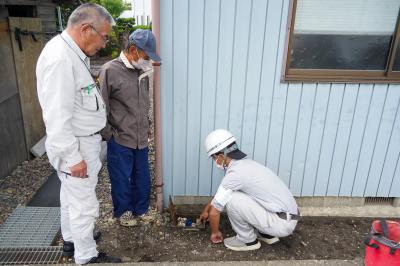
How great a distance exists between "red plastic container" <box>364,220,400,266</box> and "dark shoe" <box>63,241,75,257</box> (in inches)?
102

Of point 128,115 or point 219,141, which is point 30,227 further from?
point 219,141

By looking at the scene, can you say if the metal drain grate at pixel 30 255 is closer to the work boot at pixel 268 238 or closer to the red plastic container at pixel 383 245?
the work boot at pixel 268 238

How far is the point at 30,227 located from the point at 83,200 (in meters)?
1.33

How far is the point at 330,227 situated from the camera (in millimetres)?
3893

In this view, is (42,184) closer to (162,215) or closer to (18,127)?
(18,127)

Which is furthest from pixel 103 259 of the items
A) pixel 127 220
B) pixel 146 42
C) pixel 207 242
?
pixel 146 42

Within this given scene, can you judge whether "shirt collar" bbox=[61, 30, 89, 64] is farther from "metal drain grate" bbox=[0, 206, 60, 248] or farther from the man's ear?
"metal drain grate" bbox=[0, 206, 60, 248]

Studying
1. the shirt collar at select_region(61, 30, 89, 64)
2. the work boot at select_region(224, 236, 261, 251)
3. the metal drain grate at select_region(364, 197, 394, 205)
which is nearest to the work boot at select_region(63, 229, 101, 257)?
the work boot at select_region(224, 236, 261, 251)

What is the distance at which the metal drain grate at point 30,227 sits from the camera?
11.1ft

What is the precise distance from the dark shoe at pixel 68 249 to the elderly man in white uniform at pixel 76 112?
27cm

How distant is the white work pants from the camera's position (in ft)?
8.80

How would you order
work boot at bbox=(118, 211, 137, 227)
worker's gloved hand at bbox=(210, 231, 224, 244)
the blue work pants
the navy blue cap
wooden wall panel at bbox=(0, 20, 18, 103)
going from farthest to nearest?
wooden wall panel at bbox=(0, 20, 18, 103)
work boot at bbox=(118, 211, 137, 227)
worker's gloved hand at bbox=(210, 231, 224, 244)
the blue work pants
the navy blue cap

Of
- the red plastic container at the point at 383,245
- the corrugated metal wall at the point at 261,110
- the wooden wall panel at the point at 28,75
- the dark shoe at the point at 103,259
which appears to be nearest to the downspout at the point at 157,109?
the corrugated metal wall at the point at 261,110

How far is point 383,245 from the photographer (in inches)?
94.4
